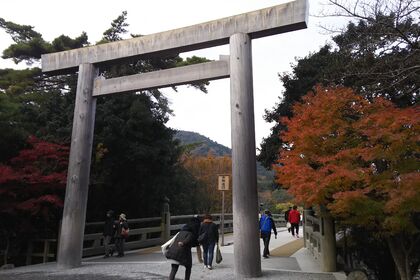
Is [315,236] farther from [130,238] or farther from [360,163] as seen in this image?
[130,238]

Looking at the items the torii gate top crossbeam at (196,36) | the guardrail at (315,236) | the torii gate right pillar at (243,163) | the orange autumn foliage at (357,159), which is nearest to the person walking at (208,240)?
the torii gate right pillar at (243,163)

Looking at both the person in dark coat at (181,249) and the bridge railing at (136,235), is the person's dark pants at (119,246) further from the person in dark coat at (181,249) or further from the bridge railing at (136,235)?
the person in dark coat at (181,249)

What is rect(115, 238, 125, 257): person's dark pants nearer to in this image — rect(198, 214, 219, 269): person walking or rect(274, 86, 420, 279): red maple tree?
rect(198, 214, 219, 269): person walking

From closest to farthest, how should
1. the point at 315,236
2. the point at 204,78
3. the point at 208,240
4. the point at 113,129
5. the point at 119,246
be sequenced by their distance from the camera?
the point at 208,240, the point at 204,78, the point at 315,236, the point at 119,246, the point at 113,129

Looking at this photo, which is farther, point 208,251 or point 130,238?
point 130,238

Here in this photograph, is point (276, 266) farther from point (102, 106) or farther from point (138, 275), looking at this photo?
point (102, 106)

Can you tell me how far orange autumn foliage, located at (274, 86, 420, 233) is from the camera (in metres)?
5.48

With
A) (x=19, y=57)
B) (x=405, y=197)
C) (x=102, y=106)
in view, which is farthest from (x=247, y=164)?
(x=19, y=57)

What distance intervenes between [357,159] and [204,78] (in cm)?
415

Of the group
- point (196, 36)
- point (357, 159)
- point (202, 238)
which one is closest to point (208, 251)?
point (202, 238)

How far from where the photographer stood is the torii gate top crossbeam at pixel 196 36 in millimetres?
8125

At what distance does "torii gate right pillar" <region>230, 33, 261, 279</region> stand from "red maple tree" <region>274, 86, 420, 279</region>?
34.5 inches

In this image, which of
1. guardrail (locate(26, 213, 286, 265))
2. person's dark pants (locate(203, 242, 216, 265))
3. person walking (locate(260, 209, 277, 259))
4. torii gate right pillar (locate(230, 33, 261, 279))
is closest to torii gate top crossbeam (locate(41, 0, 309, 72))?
torii gate right pillar (locate(230, 33, 261, 279))

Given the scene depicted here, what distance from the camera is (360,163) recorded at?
6.31 m
